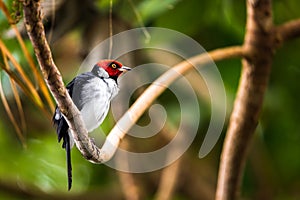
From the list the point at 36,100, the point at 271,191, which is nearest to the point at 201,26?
the point at 271,191

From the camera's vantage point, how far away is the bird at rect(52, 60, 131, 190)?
220 mm

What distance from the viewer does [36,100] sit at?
0.27 meters

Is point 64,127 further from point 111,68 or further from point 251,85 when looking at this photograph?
point 251,85

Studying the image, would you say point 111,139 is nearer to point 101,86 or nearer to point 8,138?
point 101,86

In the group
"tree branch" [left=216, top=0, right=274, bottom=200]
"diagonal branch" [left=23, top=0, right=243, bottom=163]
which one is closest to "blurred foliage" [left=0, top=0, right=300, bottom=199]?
"tree branch" [left=216, top=0, right=274, bottom=200]

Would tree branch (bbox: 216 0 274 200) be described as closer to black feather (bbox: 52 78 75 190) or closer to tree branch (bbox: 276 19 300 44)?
tree branch (bbox: 276 19 300 44)

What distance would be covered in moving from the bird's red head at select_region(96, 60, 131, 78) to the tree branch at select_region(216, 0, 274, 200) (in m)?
0.23

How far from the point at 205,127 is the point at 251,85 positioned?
1.07ft

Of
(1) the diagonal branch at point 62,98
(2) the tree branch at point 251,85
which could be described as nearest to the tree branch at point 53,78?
(1) the diagonal branch at point 62,98

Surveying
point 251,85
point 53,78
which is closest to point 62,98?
point 53,78

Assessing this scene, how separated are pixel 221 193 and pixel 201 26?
30 cm

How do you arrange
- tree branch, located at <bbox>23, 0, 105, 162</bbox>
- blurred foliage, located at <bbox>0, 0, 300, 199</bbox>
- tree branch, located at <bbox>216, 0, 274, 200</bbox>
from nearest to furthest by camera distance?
tree branch, located at <bbox>23, 0, 105, 162</bbox>
tree branch, located at <bbox>216, 0, 274, 200</bbox>
blurred foliage, located at <bbox>0, 0, 300, 199</bbox>

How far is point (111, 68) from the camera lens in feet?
0.79

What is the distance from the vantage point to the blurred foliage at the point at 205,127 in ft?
2.19
